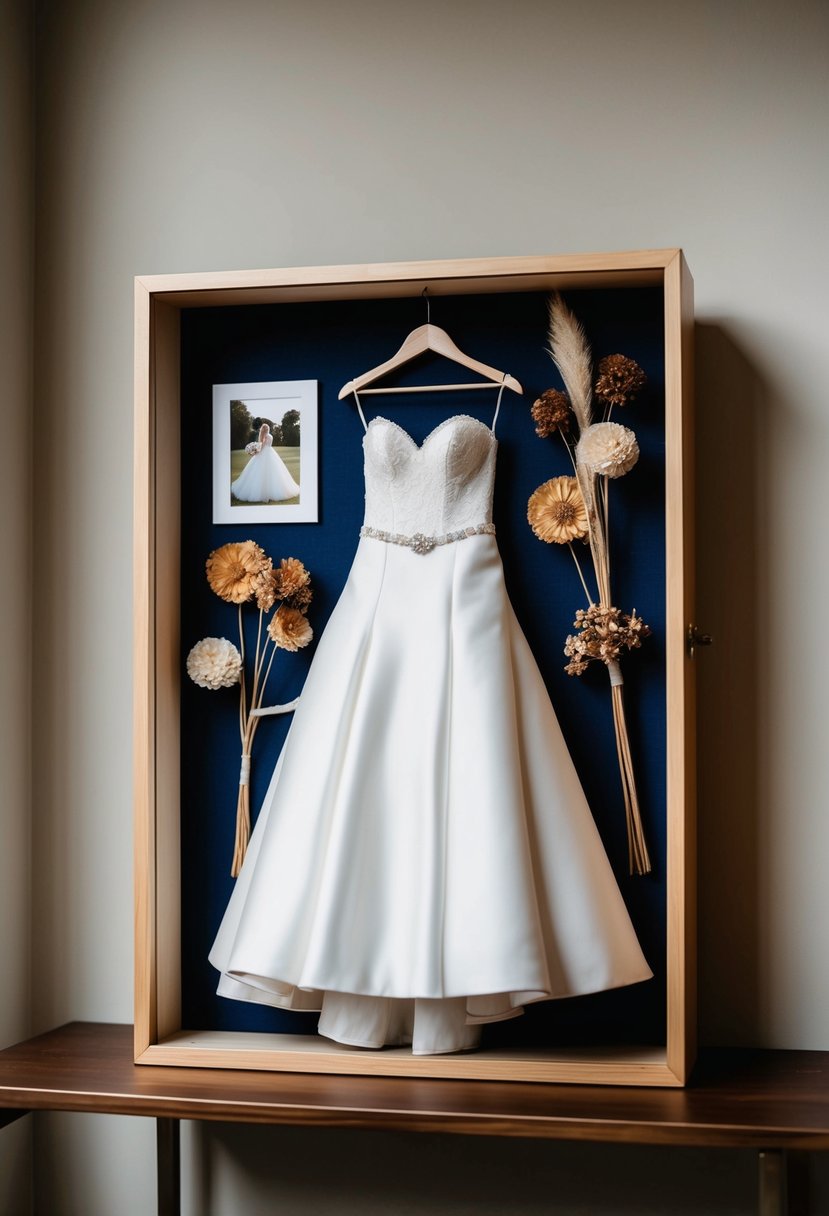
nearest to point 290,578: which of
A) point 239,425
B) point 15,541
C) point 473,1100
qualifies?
point 239,425

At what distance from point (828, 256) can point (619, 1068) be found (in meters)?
1.38

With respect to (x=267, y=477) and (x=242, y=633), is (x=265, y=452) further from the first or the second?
(x=242, y=633)

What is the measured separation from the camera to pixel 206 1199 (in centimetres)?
215

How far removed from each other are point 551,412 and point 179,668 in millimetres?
776

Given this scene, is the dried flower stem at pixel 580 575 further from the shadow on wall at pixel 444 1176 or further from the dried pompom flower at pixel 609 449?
the shadow on wall at pixel 444 1176

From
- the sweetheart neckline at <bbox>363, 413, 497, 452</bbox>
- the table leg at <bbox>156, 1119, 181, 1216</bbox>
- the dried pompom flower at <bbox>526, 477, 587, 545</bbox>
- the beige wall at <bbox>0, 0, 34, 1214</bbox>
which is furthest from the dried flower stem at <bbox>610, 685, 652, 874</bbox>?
the beige wall at <bbox>0, 0, 34, 1214</bbox>

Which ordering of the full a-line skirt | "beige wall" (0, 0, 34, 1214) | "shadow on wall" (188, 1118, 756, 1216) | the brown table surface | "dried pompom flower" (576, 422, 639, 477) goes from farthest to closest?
"beige wall" (0, 0, 34, 1214) → "shadow on wall" (188, 1118, 756, 1216) → "dried pompom flower" (576, 422, 639, 477) → the full a-line skirt → the brown table surface

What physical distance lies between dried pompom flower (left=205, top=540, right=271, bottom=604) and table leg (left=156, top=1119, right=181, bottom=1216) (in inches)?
36.1

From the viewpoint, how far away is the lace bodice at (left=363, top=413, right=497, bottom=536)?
6.37 ft

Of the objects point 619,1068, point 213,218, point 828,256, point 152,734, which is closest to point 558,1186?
point 619,1068

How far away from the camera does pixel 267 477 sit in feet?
6.82

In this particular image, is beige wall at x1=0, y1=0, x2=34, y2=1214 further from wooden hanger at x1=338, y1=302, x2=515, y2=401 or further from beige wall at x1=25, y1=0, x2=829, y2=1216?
wooden hanger at x1=338, y1=302, x2=515, y2=401

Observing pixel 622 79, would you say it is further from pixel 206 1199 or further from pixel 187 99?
pixel 206 1199

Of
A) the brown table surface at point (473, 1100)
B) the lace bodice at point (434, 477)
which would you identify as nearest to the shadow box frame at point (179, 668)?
the brown table surface at point (473, 1100)
